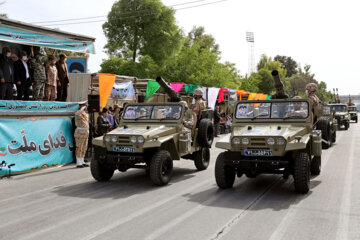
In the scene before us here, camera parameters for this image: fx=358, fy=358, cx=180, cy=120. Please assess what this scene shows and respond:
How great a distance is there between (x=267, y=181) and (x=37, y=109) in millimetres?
6893

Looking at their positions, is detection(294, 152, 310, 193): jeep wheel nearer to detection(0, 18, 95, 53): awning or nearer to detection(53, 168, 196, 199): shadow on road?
detection(53, 168, 196, 199): shadow on road

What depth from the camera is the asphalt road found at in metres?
4.79

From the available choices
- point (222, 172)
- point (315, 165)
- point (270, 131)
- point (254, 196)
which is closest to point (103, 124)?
point (222, 172)

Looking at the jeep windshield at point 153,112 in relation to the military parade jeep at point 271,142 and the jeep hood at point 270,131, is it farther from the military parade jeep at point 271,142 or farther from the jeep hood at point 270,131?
the jeep hood at point 270,131

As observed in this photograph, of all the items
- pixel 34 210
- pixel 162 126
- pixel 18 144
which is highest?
pixel 162 126

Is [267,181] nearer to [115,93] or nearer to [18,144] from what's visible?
[18,144]

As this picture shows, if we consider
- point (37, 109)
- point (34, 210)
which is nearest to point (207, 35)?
point (37, 109)

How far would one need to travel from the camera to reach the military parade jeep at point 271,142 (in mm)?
6734

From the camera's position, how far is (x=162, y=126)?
8.61 meters

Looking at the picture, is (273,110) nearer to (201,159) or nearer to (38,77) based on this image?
(201,159)

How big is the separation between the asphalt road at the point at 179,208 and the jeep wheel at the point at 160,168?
187mm

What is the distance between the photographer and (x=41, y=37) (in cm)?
1134

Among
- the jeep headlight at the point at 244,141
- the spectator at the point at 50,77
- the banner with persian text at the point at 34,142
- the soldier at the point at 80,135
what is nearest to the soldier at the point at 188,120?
the jeep headlight at the point at 244,141

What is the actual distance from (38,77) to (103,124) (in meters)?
2.58
